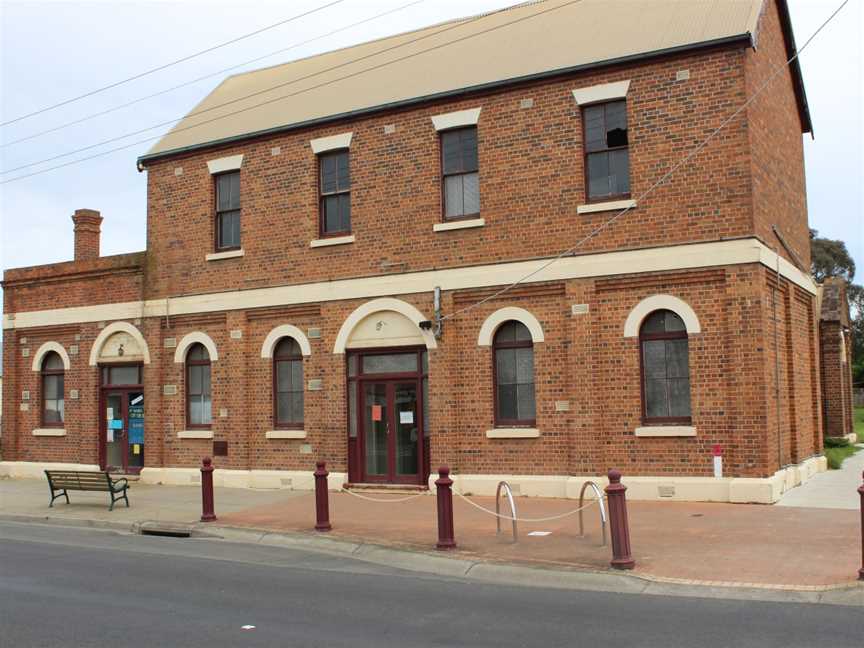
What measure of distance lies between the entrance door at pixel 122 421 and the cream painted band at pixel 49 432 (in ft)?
4.36

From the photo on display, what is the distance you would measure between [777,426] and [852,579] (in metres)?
6.81

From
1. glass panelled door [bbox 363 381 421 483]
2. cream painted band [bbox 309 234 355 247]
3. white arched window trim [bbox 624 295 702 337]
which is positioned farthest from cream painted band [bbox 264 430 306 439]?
white arched window trim [bbox 624 295 702 337]

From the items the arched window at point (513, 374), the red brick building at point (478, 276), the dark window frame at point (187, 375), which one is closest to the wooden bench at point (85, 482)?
the red brick building at point (478, 276)

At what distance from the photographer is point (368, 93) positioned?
1905 cm

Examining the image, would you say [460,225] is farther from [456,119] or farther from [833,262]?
[833,262]

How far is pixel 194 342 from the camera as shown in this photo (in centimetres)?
2067

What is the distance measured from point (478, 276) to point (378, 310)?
2.31 meters

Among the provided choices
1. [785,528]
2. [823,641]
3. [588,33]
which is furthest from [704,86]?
[823,641]

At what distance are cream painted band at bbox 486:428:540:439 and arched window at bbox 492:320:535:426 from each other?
23 centimetres

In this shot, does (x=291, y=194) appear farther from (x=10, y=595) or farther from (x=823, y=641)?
(x=823, y=641)

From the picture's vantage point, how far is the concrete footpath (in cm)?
978

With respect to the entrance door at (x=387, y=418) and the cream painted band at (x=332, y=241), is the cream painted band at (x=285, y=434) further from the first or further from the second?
the cream painted band at (x=332, y=241)

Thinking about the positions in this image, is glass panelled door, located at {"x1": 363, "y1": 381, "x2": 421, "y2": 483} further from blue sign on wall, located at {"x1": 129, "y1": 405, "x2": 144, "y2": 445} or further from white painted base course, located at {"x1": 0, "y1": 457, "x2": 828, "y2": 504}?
blue sign on wall, located at {"x1": 129, "y1": 405, "x2": 144, "y2": 445}

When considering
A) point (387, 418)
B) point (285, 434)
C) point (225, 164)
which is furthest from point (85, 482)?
point (225, 164)
